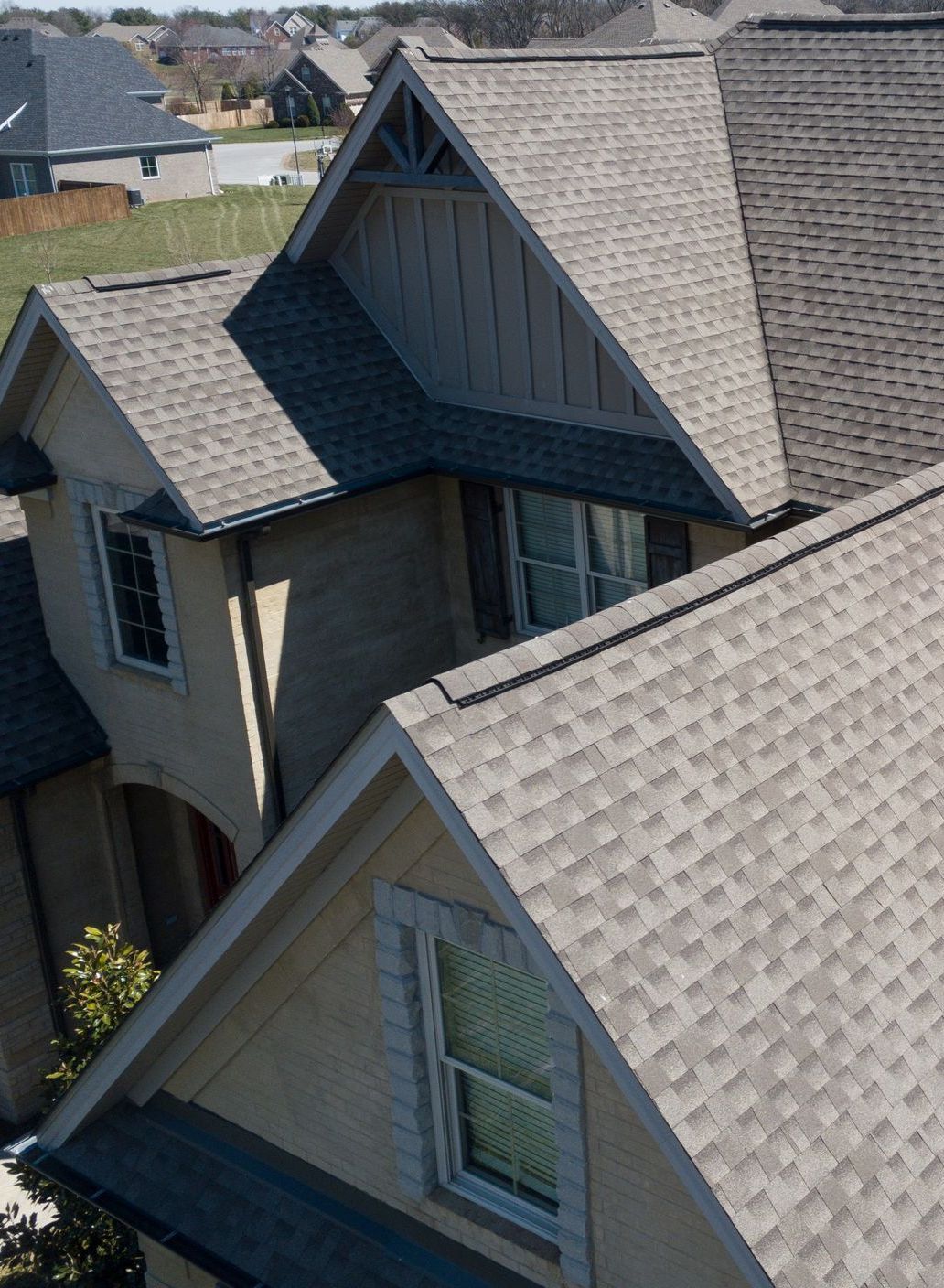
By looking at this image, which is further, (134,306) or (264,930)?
(134,306)

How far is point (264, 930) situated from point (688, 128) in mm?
11698

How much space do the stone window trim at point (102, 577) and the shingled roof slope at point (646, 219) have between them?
4647mm

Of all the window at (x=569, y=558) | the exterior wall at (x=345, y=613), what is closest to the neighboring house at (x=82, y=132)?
the exterior wall at (x=345, y=613)

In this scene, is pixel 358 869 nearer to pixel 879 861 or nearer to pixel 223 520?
pixel 879 861

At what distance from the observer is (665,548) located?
12953 millimetres

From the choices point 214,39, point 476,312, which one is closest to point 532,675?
point 476,312

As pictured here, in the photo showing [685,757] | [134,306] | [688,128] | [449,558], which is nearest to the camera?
[685,757]

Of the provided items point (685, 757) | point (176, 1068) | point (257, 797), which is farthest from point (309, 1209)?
point (257, 797)

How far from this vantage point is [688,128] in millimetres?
16141

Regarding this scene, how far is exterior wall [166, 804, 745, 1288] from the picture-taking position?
6398 millimetres

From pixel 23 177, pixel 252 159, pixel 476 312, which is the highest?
pixel 23 177

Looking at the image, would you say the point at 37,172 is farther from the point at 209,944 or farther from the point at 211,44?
the point at 211,44

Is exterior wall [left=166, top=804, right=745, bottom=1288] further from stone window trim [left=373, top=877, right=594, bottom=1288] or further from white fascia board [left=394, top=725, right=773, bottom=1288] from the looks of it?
white fascia board [left=394, top=725, right=773, bottom=1288]

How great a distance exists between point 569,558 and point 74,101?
56043 mm
